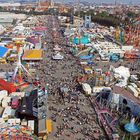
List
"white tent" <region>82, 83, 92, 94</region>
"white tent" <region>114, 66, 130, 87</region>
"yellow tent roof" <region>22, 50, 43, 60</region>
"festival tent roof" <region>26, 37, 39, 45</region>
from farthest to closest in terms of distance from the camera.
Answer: "festival tent roof" <region>26, 37, 39, 45</region>, "yellow tent roof" <region>22, 50, 43, 60</region>, "white tent" <region>114, 66, 130, 87</region>, "white tent" <region>82, 83, 92, 94</region>

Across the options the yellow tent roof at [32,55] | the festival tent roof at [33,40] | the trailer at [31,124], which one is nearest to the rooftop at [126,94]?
the trailer at [31,124]

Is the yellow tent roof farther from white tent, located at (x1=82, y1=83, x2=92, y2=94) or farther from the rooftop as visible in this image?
the rooftop

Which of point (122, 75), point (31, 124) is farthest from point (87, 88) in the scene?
point (31, 124)

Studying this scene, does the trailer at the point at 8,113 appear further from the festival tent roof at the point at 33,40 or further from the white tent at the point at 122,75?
the festival tent roof at the point at 33,40

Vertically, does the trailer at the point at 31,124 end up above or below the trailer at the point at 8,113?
above

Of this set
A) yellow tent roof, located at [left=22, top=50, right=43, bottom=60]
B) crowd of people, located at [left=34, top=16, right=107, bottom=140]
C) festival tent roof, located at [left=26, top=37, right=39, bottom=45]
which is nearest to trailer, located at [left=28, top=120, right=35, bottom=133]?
crowd of people, located at [left=34, top=16, right=107, bottom=140]

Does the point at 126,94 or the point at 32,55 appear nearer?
the point at 126,94

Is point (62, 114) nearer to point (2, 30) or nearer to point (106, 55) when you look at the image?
point (106, 55)

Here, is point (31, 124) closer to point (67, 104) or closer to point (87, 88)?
point (67, 104)

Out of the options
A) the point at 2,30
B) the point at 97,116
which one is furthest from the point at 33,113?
the point at 2,30

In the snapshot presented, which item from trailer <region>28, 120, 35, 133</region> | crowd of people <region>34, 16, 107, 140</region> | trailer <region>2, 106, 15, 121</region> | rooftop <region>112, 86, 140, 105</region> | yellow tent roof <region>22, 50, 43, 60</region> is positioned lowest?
yellow tent roof <region>22, 50, 43, 60</region>

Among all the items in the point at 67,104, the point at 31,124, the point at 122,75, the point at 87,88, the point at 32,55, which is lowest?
the point at 32,55

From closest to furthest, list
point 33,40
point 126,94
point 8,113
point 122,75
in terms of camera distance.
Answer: point 8,113 < point 126,94 < point 122,75 < point 33,40
